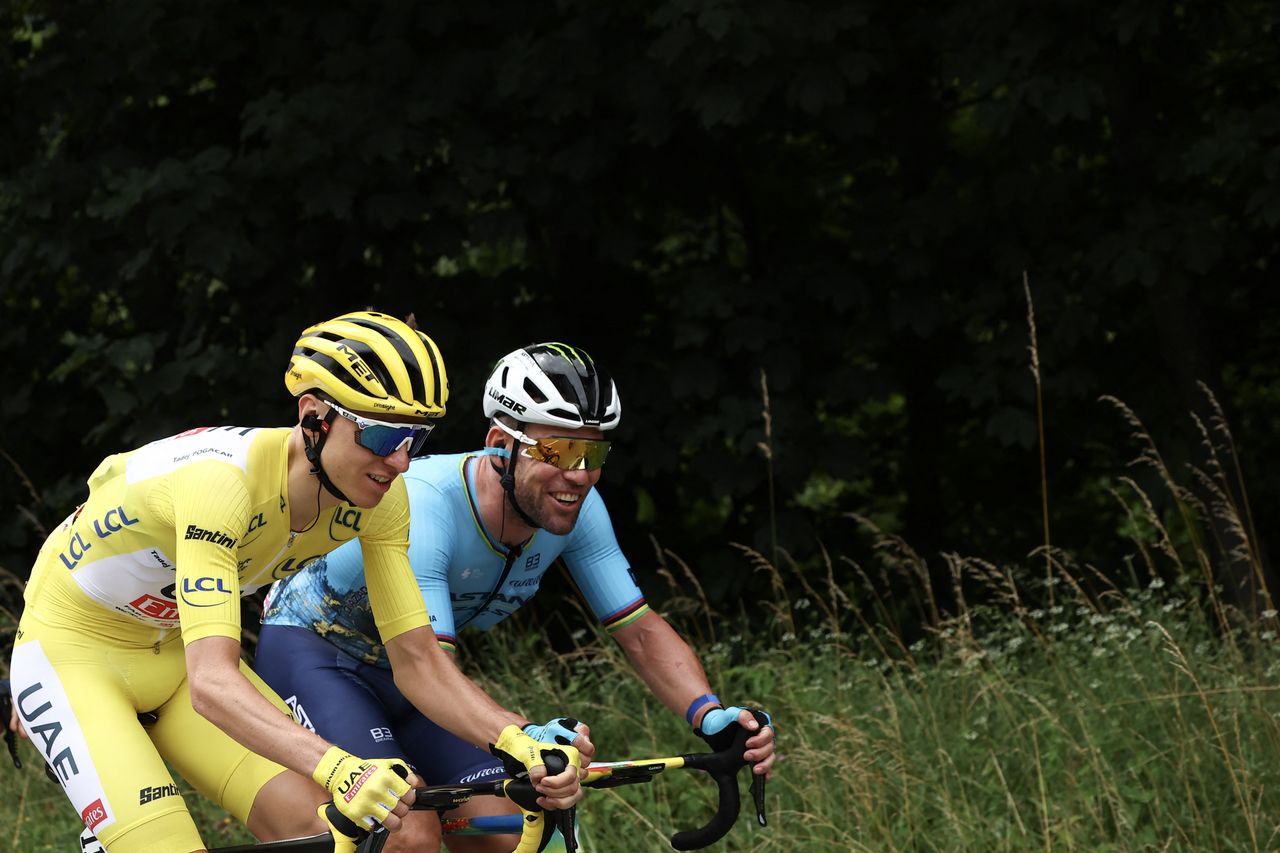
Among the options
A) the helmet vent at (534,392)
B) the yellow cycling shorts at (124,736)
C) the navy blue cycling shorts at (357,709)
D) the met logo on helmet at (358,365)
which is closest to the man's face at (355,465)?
the met logo on helmet at (358,365)

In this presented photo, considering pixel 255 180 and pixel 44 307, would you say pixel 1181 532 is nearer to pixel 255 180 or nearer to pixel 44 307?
pixel 255 180

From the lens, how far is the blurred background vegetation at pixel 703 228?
698cm

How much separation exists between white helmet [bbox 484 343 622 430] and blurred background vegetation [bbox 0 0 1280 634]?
9.70 ft

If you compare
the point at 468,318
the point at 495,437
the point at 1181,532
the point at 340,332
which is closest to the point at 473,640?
the point at 468,318

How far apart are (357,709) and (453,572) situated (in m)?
0.43

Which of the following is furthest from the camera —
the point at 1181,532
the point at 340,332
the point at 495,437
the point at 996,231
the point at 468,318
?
the point at 1181,532

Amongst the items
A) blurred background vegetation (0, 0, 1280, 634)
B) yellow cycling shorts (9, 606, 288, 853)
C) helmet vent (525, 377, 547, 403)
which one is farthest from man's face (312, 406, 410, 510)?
blurred background vegetation (0, 0, 1280, 634)

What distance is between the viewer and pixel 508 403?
3926mm

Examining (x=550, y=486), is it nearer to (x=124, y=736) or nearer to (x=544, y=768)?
(x=544, y=768)

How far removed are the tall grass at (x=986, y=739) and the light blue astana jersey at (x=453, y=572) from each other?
1.04 meters

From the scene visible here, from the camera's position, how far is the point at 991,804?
514cm

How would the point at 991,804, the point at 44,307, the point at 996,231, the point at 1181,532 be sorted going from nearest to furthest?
the point at 991,804, the point at 996,231, the point at 44,307, the point at 1181,532

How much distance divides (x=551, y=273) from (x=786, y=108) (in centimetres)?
192

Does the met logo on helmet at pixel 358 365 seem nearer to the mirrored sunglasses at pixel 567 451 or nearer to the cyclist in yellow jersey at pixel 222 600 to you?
the cyclist in yellow jersey at pixel 222 600
